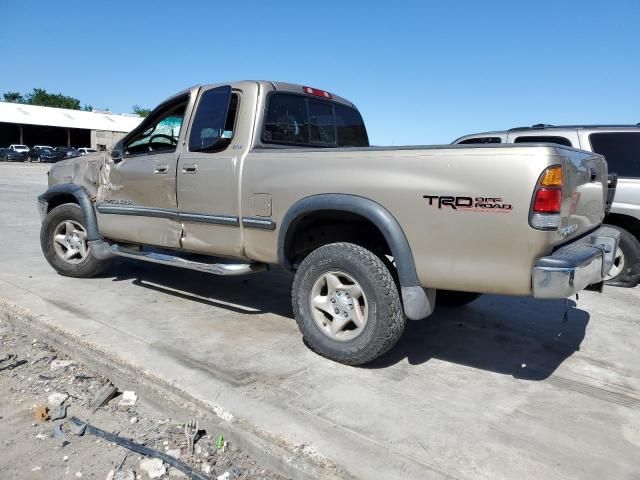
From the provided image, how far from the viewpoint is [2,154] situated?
4475 centimetres

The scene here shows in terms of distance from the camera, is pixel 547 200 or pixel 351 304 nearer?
pixel 547 200

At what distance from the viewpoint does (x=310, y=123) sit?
501 centimetres

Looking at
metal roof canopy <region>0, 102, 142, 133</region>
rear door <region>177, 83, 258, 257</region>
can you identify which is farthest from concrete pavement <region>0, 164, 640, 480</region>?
metal roof canopy <region>0, 102, 142, 133</region>

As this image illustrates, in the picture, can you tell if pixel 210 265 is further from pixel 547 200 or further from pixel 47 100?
pixel 47 100

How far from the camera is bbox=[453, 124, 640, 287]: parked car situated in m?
6.41

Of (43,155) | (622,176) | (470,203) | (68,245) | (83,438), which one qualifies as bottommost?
(83,438)

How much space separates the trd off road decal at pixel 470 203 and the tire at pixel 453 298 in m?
2.16

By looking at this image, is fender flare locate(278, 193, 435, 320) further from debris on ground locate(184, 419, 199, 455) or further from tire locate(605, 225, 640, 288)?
tire locate(605, 225, 640, 288)

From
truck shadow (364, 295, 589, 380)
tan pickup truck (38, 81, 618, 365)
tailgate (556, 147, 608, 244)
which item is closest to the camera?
tan pickup truck (38, 81, 618, 365)

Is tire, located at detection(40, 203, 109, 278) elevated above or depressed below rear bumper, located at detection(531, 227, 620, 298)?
below

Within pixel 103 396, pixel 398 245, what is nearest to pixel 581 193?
pixel 398 245

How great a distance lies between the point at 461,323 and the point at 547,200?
216 centimetres

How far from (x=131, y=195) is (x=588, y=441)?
4.31 metres

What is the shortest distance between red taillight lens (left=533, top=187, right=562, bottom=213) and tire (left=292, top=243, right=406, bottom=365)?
1.06 metres
